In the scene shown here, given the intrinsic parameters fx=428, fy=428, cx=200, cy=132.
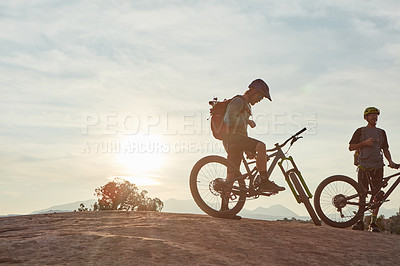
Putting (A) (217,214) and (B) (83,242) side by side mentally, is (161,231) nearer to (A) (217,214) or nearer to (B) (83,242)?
(B) (83,242)

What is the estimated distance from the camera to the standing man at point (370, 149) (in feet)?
30.7

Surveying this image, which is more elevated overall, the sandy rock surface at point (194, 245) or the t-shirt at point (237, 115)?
the t-shirt at point (237, 115)

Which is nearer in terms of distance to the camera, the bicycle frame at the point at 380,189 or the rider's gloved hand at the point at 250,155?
the rider's gloved hand at the point at 250,155

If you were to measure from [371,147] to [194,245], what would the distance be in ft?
18.1

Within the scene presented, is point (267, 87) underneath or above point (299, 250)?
above

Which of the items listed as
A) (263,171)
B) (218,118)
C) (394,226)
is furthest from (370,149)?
(394,226)

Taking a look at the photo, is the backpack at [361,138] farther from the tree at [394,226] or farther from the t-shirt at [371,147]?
the tree at [394,226]

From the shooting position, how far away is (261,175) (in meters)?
8.13

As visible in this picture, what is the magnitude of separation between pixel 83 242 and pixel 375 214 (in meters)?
6.60

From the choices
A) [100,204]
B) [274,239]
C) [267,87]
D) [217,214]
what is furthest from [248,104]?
[100,204]

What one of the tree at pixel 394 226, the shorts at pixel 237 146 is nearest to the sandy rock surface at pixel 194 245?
the shorts at pixel 237 146

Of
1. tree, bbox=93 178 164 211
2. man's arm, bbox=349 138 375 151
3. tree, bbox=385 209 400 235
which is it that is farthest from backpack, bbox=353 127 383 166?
tree, bbox=93 178 164 211

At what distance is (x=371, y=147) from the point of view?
30.7 feet

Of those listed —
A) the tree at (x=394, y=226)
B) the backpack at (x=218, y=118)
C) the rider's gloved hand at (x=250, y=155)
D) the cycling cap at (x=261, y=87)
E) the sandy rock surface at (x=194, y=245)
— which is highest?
the cycling cap at (x=261, y=87)
